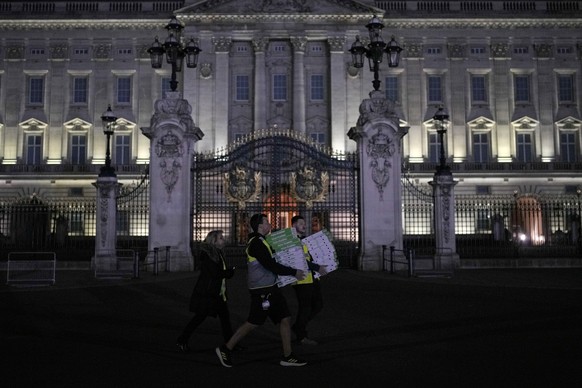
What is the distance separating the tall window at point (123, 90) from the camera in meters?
48.3

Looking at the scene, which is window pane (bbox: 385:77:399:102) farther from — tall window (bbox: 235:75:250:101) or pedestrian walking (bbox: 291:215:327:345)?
pedestrian walking (bbox: 291:215:327:345)

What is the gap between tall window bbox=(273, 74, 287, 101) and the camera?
47281 mm

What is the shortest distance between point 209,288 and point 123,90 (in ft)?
141

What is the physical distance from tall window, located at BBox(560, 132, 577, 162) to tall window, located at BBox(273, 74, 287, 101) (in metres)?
21.6

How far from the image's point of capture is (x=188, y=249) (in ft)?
68.6

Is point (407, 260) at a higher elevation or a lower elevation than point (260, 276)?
lower

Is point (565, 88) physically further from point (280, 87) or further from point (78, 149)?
point (78, 149)

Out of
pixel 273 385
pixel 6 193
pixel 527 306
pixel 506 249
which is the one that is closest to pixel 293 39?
pixel 6 193

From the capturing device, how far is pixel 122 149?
4794 cm

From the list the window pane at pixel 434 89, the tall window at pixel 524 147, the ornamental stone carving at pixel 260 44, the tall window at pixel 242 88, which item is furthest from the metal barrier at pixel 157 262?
the tall window at pixel 524 147

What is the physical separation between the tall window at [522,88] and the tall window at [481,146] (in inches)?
154

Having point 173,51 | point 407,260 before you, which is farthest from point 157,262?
point 407,260

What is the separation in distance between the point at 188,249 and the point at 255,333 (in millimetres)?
11591

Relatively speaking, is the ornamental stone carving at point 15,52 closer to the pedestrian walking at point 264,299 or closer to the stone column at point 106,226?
the stone column at point 106,226
